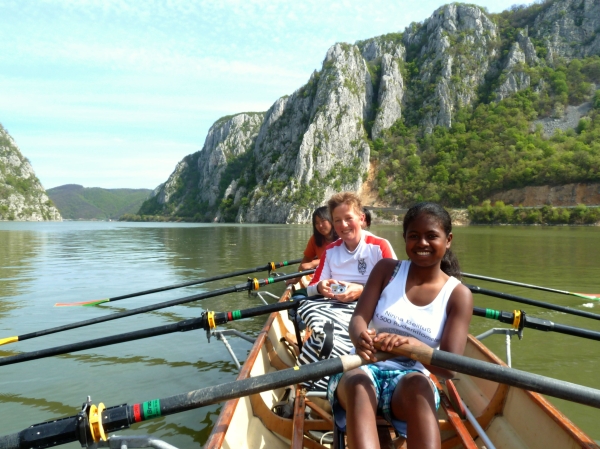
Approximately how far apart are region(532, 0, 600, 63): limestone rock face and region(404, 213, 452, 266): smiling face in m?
120

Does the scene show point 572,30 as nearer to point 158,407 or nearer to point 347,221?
point 347,221

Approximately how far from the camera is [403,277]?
9.27 ft

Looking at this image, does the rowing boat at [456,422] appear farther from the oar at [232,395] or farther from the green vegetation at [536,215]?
the green vegetation at [536,215]

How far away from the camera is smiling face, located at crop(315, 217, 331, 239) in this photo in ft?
23.0

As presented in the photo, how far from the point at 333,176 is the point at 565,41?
6618 cm

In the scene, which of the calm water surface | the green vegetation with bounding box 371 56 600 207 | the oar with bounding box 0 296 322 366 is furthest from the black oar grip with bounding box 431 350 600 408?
the green vegetation with bounding box 371 56 600 207

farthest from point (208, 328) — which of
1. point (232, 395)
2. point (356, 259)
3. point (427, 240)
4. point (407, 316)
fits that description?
point (427, 240)

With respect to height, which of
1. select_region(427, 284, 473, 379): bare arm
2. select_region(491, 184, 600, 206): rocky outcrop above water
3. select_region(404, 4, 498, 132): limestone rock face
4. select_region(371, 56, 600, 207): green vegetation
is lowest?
select_region(427, 284, 473, 379): bare arm

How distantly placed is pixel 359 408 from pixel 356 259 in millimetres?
2297

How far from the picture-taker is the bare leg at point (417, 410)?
2172 mm

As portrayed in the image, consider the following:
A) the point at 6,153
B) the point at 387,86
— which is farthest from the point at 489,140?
the point at 6,153

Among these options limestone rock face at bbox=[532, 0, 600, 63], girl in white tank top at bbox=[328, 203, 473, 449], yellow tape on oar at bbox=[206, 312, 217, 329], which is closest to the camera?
girl in white tank top at bbox=[328, 203, 473, 449]

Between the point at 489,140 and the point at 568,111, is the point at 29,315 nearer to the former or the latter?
the point at 489,140

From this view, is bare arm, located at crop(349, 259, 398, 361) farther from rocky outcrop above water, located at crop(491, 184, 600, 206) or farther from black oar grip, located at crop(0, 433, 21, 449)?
rocky outcrop above water, located at crop(491, 184, 600, 206)
